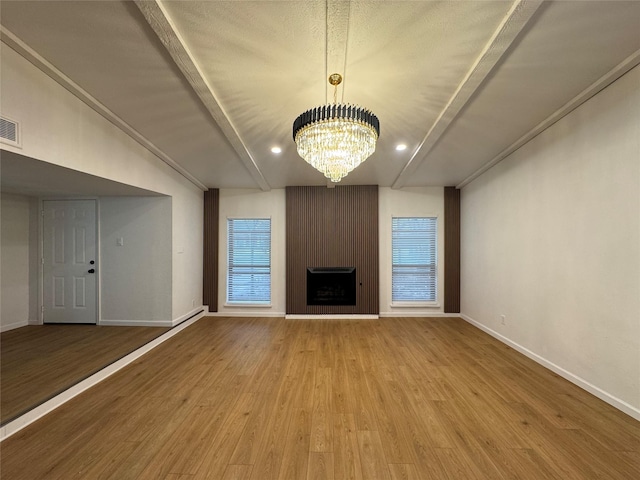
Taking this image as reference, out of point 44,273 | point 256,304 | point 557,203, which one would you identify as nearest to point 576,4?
point 557,203

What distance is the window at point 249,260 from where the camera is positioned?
554cm

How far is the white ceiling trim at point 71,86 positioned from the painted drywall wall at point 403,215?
4.15 m

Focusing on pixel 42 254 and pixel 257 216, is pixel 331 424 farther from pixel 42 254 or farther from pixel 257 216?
pixel 42 254

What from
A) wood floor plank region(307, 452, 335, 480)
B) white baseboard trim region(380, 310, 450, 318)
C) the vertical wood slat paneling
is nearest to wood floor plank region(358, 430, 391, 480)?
wood floor plank region(307, 452, 335, 480)

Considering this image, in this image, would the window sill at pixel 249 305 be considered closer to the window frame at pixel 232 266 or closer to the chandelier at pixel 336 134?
the window frame at pixel 232 266

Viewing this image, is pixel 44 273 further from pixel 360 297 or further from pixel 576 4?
pixel 576 4

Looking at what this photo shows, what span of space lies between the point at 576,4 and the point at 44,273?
7.11 metres

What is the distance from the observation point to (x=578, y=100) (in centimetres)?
242

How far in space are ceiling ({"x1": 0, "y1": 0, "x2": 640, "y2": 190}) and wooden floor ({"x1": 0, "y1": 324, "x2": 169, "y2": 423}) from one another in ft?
8.99

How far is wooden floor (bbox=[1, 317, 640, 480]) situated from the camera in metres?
1.68

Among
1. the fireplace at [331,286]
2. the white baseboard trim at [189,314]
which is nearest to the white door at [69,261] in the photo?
the white baseboard trim at [189,314]

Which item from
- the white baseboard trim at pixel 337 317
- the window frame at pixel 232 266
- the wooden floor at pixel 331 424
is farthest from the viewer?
the window frame at pixel 232 266

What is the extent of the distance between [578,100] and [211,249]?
5922 mm

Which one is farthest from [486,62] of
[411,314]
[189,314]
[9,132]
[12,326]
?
[12,326]
